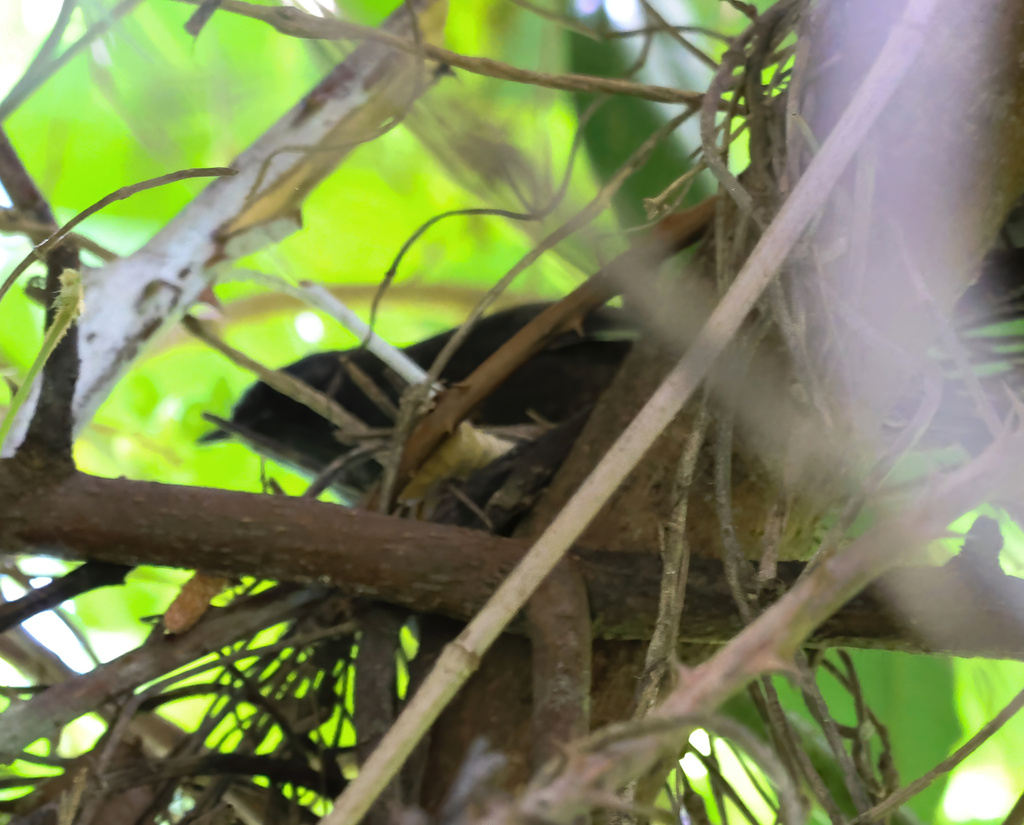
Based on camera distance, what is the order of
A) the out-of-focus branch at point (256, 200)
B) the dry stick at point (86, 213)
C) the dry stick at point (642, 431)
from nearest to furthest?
the dry stick at point (642, 431), the dry stick at point (86, 213), the out-of-focus branch at point (256, 200)

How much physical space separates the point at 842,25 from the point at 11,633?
0.61 m

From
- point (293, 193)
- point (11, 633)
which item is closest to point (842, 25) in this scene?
point (293, 193)

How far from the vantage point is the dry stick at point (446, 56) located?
40cm

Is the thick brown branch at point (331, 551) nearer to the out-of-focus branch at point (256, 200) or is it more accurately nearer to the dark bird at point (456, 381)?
the out-of-focus branch at point (256, 200)

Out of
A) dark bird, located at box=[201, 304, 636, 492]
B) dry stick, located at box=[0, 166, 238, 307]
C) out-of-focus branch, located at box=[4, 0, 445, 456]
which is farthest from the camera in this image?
dark bird, located at box=[201, 304, 636, 492]

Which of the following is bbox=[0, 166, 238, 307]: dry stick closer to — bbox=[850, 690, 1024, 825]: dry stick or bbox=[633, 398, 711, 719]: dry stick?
bbox=[633, 398, 711, 719]: dry stick

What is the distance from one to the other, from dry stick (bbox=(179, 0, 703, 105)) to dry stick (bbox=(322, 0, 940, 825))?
14 centimetres

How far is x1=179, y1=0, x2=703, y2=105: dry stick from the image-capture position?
401 mm

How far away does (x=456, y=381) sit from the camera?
750mm

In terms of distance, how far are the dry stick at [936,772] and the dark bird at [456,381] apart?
1.22 ft

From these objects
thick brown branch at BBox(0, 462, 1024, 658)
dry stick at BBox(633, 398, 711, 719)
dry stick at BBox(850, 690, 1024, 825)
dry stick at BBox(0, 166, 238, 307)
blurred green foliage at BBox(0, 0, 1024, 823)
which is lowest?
dry stick at BBox(850, 690, 1024, 825)

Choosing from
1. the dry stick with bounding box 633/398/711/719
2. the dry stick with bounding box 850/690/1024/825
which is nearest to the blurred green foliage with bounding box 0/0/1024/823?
the dry stick with bounding box 633/398/711/719

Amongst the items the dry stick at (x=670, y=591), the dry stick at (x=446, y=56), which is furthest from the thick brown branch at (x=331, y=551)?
the dry stick at (x=446, y=56)

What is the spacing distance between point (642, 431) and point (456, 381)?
19.8 inches
